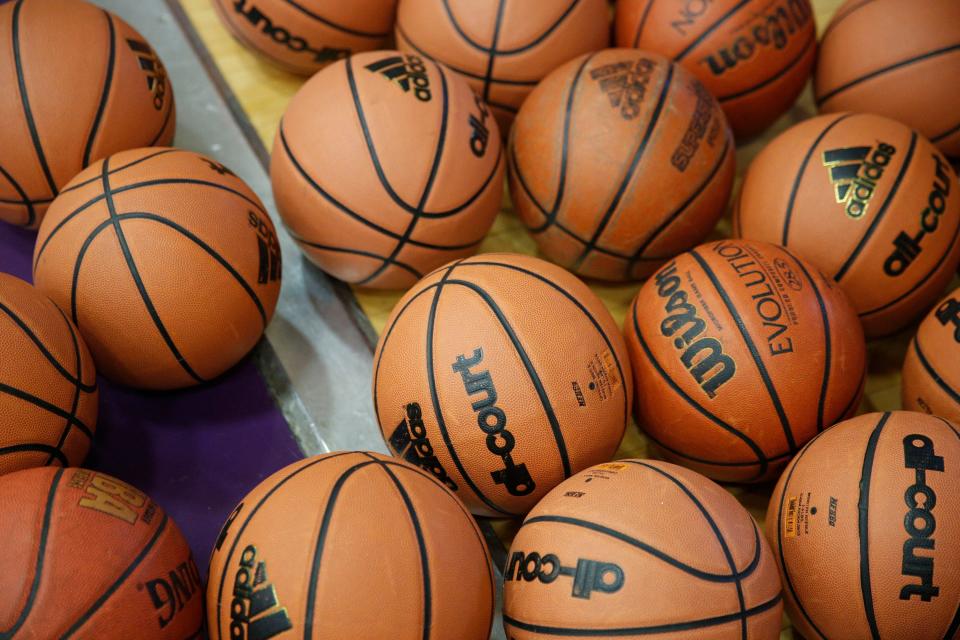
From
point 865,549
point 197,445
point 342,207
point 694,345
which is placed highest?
point 342,207

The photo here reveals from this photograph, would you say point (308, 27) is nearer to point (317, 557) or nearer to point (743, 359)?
point (743, 359)

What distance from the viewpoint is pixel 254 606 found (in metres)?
1.85

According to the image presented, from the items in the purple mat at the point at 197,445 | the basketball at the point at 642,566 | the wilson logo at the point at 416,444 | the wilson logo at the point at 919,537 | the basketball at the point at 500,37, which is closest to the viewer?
the basketball at the point at 642,566

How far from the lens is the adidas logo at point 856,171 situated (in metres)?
2.65

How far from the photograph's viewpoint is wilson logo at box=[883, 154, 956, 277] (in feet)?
8.74

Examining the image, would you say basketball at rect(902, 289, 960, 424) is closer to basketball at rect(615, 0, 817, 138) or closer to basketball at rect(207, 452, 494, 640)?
basketball at rect(615, 0, 817, 138)

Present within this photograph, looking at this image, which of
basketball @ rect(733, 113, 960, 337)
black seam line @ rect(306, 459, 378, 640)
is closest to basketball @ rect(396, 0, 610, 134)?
basketball @ rect(733, 113, 960, 337)

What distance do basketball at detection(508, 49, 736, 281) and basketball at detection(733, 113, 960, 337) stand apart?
0.67 feet

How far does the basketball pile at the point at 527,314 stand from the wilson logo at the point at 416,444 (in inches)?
0.5

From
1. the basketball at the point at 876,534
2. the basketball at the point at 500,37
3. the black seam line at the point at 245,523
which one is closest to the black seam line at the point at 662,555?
the basketball at the point at 876,534

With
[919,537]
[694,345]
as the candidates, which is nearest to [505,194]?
[694,345]

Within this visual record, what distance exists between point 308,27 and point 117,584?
2.08 m

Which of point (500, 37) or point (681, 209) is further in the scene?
point (500, 37)

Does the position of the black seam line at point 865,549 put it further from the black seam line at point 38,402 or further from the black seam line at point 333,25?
the black seam line at point 333,25
